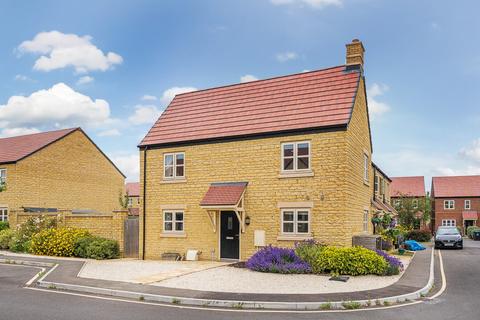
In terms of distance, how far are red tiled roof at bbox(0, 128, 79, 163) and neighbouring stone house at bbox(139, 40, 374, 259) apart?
16.6 meters

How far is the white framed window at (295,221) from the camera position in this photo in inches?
740

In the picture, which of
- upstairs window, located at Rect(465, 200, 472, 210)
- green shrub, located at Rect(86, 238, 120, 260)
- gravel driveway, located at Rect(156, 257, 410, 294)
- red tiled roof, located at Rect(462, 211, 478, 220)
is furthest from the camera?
upstairs window, located at Rect(465, 200, 472, 210)

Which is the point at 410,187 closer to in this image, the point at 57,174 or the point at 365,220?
the point at 365,220

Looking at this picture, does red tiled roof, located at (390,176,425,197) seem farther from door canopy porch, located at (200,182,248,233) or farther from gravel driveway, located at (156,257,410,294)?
gravel driveway, located at (156,257,410,294)

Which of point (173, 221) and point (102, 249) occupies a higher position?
point (173, 221)

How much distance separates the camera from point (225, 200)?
1961cm

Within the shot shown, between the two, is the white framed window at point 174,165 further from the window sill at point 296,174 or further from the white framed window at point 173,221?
the window sill at point 296,174

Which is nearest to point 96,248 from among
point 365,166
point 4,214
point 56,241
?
point 56,241

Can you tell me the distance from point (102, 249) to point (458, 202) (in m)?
58.6

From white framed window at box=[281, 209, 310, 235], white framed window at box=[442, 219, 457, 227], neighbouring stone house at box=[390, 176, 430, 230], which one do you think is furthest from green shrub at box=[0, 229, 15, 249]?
white framed window at box=[442, 219, 457, 227]

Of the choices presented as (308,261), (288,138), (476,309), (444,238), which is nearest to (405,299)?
(476,309)

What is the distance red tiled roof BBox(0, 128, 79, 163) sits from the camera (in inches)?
1395

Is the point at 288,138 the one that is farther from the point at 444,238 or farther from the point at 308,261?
the point at 444,238

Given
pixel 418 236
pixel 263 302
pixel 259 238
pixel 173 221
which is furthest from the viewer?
pixel 418 236
